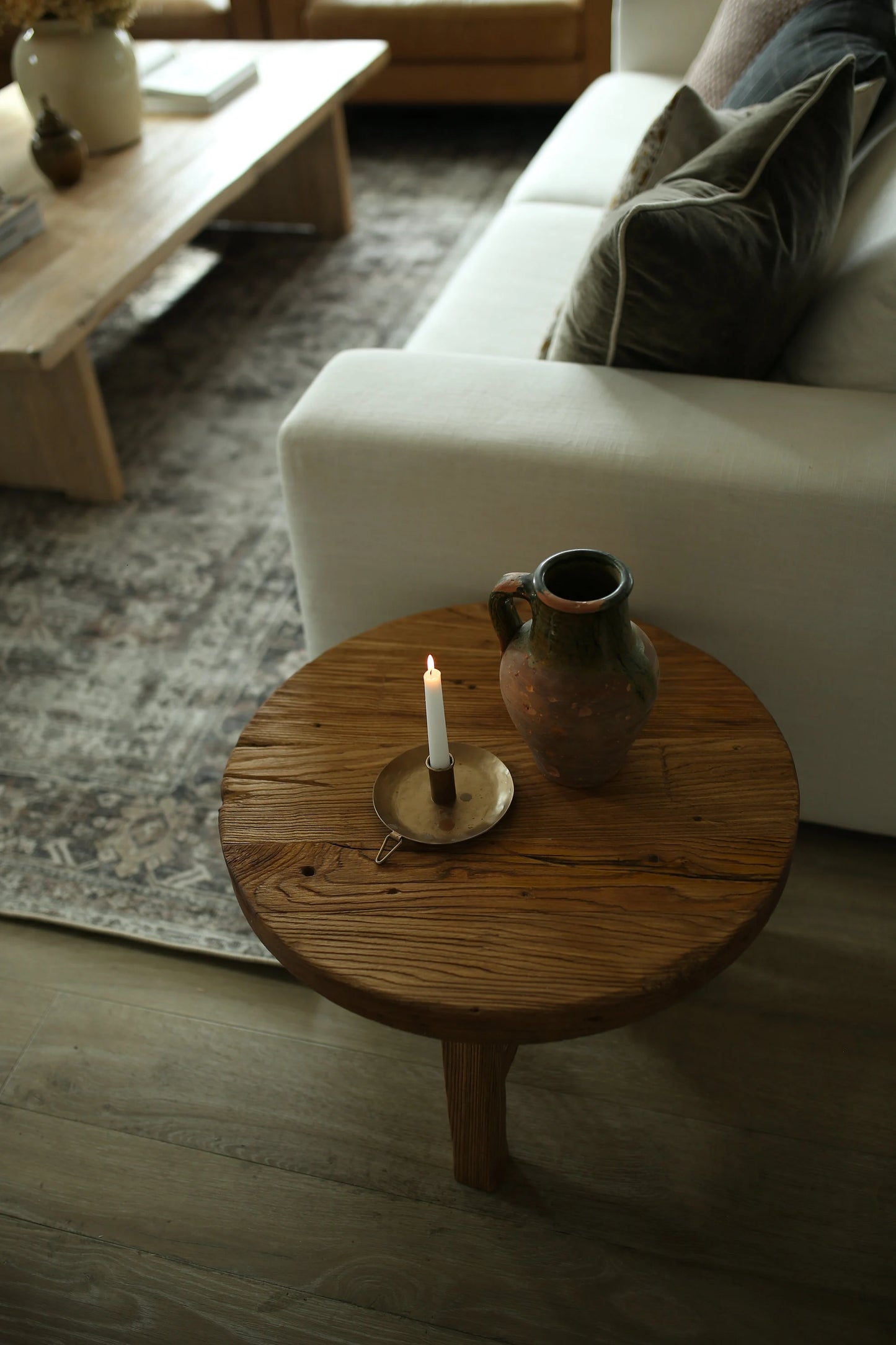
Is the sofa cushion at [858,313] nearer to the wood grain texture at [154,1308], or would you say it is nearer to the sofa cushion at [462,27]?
the wood grain texture at [154,1308]

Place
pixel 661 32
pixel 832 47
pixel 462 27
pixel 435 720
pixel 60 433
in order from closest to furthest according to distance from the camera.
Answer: pixel 435 720
pixel 832 47
pixel 60 433
pixel 661 32
pixel 462 27

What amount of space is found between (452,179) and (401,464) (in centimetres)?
245

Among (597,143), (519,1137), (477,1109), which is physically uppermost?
(597,143)

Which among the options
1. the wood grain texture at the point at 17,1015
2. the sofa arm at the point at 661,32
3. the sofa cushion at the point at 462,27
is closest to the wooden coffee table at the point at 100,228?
the sofa cushion at the point at 462,27

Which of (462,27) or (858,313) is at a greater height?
(858,313)

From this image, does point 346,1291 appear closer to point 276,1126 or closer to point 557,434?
point 276,1126

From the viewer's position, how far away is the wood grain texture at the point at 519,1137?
3.65 ft

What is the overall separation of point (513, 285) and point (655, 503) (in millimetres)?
810

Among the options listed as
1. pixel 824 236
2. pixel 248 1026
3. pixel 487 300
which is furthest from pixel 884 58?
pixel 248 1026

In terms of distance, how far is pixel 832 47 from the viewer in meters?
1.51

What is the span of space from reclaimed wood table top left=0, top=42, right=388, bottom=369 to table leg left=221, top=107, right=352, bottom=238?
65 mm

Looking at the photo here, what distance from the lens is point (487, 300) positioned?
1806 millimetres

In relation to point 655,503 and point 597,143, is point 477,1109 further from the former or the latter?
point 597,143

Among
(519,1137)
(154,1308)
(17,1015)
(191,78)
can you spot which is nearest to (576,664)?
(519,1137)
